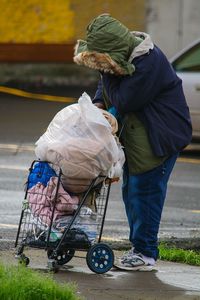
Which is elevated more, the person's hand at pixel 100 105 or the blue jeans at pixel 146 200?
the person's hand at pixel 100 105

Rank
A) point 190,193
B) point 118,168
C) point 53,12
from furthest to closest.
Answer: point 53,12
point 190,193
point 118,168

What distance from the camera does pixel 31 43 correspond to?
2147 centimetres

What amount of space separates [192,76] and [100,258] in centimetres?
850

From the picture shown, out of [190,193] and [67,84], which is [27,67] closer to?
[67,84]

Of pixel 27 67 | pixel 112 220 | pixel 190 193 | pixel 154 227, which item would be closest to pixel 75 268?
pixel 154 227

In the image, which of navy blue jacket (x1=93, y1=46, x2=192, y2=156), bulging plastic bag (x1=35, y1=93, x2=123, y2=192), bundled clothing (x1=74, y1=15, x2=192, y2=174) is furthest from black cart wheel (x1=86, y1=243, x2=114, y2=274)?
navy blue jacket (x1=93, y1=46, x2=192, y2=156)

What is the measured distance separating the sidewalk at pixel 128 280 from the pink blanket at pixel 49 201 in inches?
15.8

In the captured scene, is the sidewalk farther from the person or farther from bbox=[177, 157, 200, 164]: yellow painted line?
bbox=[177, 157, 200, 164]: yellow painted line

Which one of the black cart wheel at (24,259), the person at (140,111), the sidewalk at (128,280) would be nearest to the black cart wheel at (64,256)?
the sidewalk at (128,280)

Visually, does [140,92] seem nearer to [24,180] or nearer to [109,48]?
[109,48]

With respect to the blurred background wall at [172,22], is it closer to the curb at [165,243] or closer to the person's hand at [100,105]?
the curb at [165,243]

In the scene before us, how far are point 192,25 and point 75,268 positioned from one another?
14.4m

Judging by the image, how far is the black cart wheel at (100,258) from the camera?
7355 millimetres

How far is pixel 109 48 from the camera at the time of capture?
7340 millimetres
